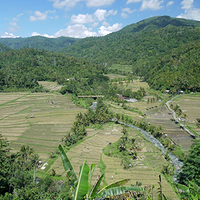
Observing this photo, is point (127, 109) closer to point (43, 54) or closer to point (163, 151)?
point (163, 151)

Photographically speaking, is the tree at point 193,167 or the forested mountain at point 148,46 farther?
the forested mountain at point 148,46

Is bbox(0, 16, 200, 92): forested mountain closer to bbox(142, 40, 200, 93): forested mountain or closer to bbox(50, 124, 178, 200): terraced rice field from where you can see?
bbox(142, 40, 200, 93): forested mountain

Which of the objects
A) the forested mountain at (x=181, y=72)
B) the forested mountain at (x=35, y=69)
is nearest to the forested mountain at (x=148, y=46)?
the forested mountain at (x=181, y=72)

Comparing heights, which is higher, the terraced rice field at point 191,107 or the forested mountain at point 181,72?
the forested mountain at point 181,72

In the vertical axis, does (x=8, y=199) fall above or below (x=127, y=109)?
above

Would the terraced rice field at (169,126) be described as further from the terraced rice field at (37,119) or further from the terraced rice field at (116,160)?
the terraced rice field at (37,119)

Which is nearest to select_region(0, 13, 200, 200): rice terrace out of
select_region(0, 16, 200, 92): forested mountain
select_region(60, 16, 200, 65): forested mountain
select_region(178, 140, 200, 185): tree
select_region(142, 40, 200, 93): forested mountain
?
select_region(178, 140, 200, 185): tree

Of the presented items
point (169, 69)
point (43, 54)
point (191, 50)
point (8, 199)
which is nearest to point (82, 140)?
point (8, 199)
